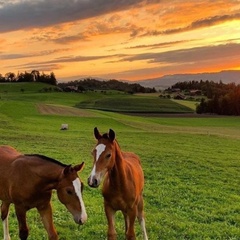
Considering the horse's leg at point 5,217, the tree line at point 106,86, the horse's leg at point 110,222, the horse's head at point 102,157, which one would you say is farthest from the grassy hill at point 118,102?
the horse's head at point 102,157

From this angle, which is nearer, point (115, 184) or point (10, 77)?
point (115, 184)

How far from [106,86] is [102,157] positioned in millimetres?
157647

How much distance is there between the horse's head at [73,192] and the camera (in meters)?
6.91

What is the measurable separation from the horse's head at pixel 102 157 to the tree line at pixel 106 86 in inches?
5360

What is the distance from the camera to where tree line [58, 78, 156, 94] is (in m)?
148

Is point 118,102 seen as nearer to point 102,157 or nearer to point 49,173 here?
point 102,157

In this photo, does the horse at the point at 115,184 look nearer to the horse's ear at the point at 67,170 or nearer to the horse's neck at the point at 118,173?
the horse's neck at the point at 118,173

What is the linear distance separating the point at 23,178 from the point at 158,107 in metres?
96.4

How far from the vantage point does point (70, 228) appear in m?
10.1

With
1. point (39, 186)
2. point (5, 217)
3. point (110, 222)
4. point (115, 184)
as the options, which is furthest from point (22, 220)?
point (115, 184)

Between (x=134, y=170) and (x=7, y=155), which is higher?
(x=7, y=155)

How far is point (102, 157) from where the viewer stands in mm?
7598

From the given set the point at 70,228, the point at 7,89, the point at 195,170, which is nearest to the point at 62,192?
the point at 70,228

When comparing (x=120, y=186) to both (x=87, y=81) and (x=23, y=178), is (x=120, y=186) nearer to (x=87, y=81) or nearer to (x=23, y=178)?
(x=23, y=178)
